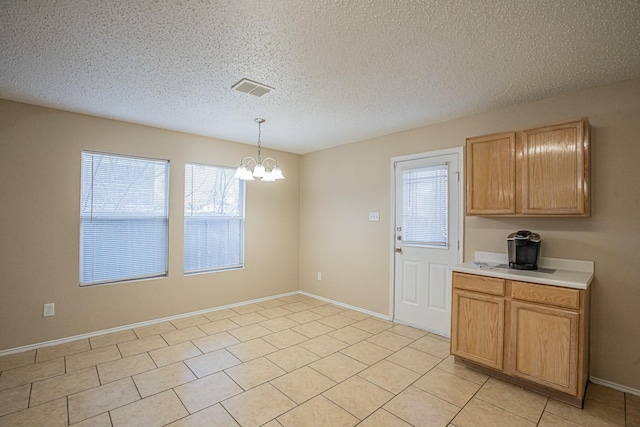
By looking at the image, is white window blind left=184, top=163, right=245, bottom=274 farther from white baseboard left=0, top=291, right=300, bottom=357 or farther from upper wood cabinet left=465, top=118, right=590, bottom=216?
upper wood cabinet left=465, top=118, right=590, bottom=216

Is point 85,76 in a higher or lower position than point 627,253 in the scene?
higher

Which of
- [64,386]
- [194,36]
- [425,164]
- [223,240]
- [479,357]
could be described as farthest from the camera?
[223,240]

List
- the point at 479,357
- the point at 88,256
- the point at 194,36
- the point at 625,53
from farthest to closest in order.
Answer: the point at 88,256
the point at 479,357
the point at 625,53
the point at 194,36

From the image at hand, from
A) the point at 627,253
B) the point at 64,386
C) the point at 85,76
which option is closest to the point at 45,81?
the point at 85,76

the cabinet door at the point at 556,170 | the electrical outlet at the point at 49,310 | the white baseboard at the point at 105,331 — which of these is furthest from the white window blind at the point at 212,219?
the cabinet door at the point at 556,170

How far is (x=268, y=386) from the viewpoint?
100 inches

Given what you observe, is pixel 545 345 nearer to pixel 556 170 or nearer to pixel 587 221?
pixel 587 221

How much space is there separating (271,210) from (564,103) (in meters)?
3.97

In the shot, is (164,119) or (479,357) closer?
(479,357)

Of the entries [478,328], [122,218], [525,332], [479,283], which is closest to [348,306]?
[478,328]

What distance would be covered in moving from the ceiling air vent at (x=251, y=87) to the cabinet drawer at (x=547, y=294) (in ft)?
8.85

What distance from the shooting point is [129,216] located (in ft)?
12.6

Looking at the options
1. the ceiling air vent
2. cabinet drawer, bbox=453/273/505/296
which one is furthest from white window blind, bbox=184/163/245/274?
cabinet drawer, bbox=453/273/505/296

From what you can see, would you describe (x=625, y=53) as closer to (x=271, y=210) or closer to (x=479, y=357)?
(x=479, y=357)
